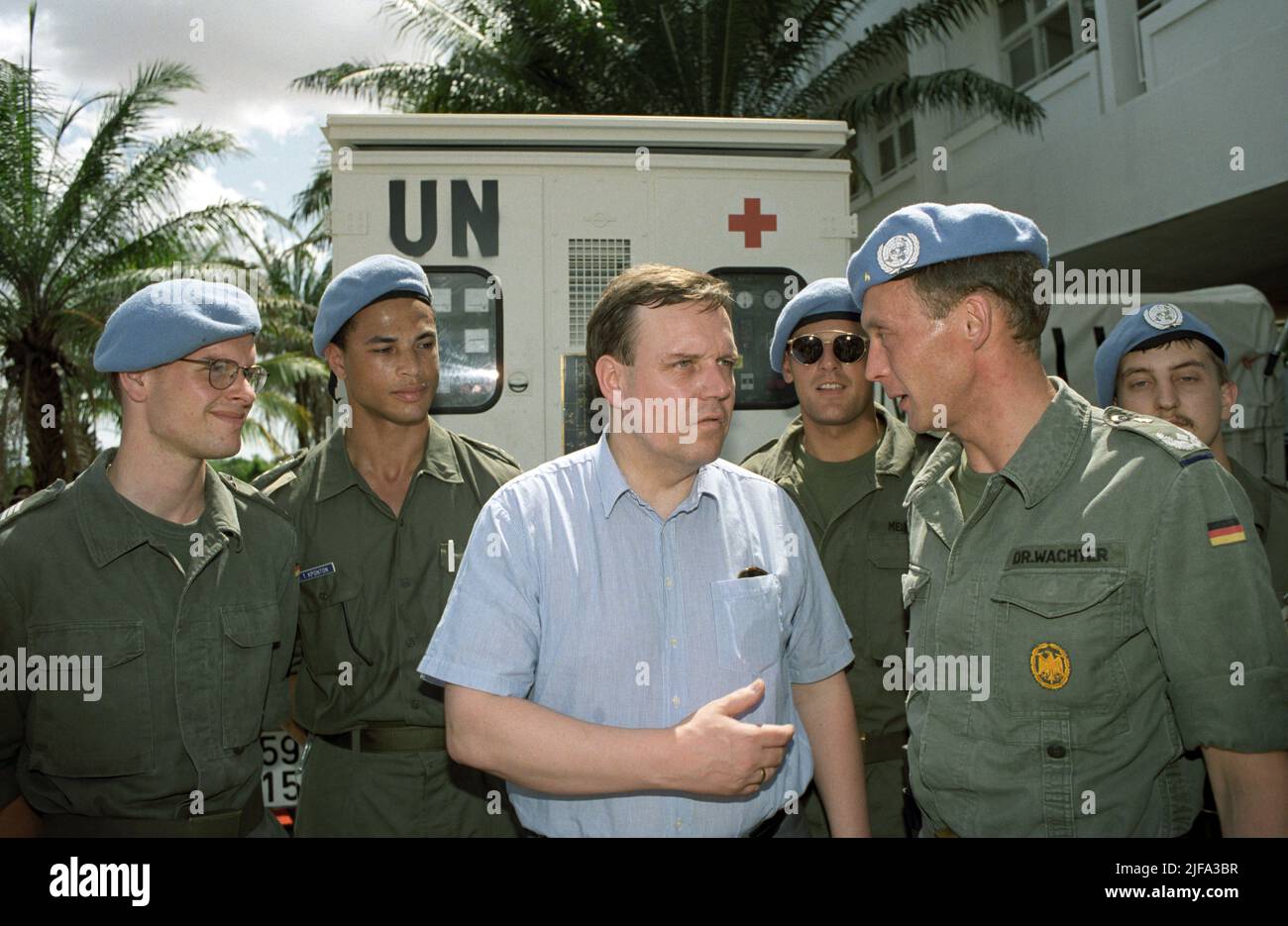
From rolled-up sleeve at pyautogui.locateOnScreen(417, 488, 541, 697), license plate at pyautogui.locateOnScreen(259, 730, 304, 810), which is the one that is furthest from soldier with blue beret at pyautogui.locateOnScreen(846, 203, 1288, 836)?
license plate at pyautogui.locateOnScreen(259, 730, 304, 810)

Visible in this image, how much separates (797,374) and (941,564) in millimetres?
1292

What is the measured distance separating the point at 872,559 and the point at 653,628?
1.35 metres

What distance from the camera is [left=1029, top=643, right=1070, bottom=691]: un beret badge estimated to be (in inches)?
76.9

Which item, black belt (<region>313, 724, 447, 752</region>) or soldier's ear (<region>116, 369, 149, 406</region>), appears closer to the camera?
soldier's ear (<region>116, 369, 149, 406</region>)

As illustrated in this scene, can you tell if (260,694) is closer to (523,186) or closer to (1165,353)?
(523,186)

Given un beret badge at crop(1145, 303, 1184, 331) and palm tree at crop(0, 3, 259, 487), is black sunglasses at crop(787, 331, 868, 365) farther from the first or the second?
palm tree at crop(0, 3, 259, 487)

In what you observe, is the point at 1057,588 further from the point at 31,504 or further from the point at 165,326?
the point at 31,504

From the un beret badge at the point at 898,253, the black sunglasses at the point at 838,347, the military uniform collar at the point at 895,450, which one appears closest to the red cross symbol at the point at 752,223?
the black sunglasses at the point at 838,347

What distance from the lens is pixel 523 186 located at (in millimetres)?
4035

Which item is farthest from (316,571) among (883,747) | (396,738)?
(883,747)

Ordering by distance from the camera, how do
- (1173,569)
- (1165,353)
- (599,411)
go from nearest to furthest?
(1173,569), (1165,353), (599,411)

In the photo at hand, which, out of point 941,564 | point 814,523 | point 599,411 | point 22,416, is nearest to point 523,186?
point 599,411

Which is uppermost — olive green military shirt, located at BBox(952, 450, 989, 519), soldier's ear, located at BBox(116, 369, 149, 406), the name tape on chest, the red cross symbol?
the red cross symbol

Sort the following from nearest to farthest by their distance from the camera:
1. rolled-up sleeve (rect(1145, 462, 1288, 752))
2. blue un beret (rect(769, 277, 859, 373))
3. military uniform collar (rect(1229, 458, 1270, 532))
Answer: rolled-up sleeve (rect(1145, 462, 1288, 752)), military uniform collar (rect(1229, 458, 1270, 532)), blue un beret (rect(769, 277, 859, 373))
